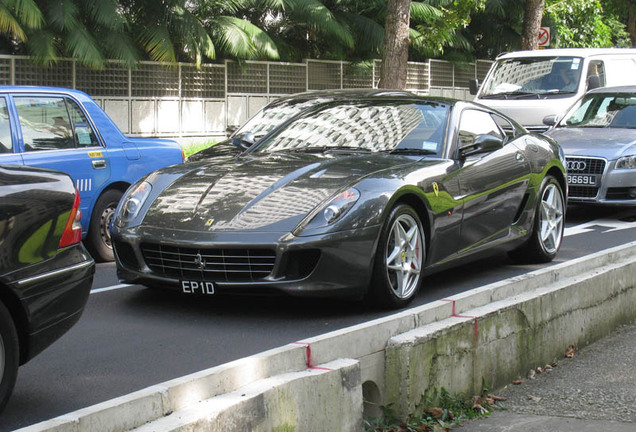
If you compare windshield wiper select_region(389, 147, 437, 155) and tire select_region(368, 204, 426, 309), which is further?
windshield wiper select_region(389, 147, 437, 155)

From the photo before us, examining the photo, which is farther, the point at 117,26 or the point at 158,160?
the point at 117,26

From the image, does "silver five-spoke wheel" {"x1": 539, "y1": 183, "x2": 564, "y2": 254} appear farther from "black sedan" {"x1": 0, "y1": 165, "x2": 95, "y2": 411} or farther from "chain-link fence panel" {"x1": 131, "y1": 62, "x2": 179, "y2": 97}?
"chain-link fence panel" {"x1": 131, "y1": 62, "x2": 179, "y2": 97}

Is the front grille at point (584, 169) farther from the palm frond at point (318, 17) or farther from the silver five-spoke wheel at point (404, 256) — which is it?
the palm frond at point (318, 17)

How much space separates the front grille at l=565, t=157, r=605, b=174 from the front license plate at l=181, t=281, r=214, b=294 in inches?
279

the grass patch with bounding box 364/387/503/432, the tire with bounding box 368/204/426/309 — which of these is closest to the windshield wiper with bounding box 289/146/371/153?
the tire with bounding box 368/204/426/309

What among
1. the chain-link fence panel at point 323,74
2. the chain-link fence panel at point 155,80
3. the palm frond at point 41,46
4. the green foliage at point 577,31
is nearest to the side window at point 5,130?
the palm frond at point 41,46

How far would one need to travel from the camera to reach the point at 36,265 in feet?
14.6

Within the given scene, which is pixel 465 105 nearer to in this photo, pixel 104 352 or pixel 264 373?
pixel 104 352

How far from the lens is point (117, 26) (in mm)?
20609

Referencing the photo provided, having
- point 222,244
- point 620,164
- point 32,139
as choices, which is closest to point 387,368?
point 222,244

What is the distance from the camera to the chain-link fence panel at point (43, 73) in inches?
814

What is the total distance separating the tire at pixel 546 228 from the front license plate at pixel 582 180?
3.33 metres

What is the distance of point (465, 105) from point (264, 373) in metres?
4.29

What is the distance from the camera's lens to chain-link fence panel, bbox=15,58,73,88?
814 inches
